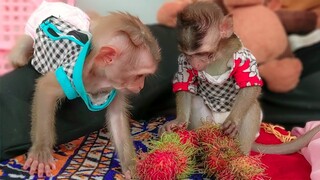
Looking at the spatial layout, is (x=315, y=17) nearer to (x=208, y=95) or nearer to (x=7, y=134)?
(x=208, y=95)

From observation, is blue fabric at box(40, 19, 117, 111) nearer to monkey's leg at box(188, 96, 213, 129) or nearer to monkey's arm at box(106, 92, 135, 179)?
monkey's arm at box(106, 92, 135, 179)

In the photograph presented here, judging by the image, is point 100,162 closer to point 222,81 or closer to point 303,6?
point 222,81

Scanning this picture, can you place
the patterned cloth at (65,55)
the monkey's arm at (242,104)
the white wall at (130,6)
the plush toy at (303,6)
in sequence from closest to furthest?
the patterned cloth at (65,55) < the monkey's arm at (242,104) < the plush toy at (303,6) < the white wall at (130,6)

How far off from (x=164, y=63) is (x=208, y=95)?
0.41 m

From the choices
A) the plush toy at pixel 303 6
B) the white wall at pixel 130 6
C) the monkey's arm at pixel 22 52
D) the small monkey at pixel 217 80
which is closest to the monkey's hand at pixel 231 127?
the small monkey at pixel 217 80

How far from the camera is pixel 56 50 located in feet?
5.03

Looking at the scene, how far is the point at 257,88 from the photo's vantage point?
5.15 feet

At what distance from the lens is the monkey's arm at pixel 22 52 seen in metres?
1.72

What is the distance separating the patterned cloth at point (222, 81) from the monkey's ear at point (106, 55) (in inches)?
13.7

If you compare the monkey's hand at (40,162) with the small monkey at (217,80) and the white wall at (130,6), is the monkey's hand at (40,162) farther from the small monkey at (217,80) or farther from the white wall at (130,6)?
the white wall at (130,6)

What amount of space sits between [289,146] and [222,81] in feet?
1.11

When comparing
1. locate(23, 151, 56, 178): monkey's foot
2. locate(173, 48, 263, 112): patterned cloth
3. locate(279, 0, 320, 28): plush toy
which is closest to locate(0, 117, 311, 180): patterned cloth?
locate(23, 151, 56, 178): monkey's foot

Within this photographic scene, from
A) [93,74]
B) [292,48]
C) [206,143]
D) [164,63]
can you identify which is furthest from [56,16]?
[292,48]

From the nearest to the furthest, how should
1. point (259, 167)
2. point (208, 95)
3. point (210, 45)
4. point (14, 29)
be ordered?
1. point (259, 167)
2. point (210, 45)
3. point (208, 95)
4. point (14, 29)
